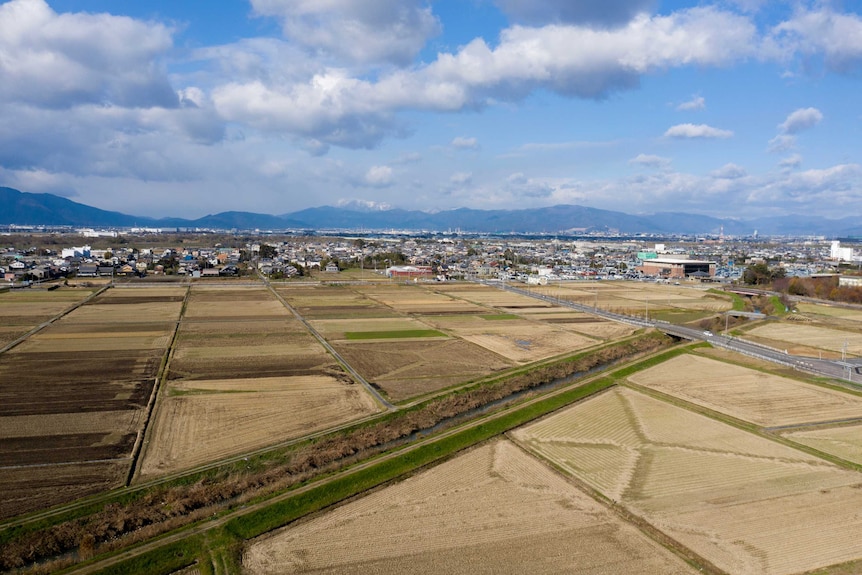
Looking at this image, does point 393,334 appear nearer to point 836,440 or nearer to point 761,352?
point 761,352

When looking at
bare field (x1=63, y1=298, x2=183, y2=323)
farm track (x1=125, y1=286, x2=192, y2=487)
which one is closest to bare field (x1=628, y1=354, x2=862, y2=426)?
farm track (x1=125, y1=286, x2=192, y2=487)

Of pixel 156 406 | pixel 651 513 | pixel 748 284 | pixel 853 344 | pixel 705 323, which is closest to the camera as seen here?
pixel 651 513

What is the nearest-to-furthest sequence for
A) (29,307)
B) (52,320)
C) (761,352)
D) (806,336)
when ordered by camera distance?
1. (761,352)
2. (52,320)
3. (806,336)
4. (29,307)

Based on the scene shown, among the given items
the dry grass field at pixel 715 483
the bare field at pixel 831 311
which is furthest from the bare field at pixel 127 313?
the bare field at pixel 831 311

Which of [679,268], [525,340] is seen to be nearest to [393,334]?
[525,340]

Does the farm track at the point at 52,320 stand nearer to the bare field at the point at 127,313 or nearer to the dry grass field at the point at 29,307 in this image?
the dry grass field at the point at 29,307

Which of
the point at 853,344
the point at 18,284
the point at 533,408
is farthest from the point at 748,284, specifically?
the point at 18,284

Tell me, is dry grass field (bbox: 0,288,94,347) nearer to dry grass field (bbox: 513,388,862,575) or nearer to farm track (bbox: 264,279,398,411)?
farm track (bbox: 264,279,398,411)

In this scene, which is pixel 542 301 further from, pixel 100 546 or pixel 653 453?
pixel 100 546
